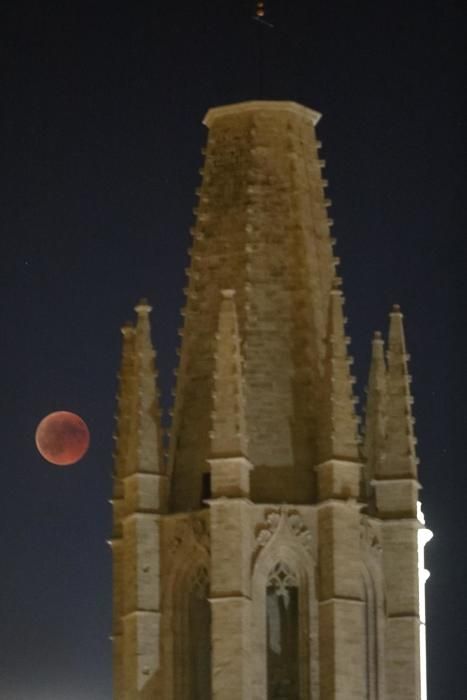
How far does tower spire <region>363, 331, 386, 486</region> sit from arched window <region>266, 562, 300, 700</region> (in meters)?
3.04

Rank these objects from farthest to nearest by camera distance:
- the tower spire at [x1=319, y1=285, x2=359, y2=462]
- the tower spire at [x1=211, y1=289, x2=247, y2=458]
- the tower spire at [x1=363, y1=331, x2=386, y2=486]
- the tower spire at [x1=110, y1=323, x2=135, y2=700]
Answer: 1. the tower spire at [x1=363, y1=331, x2=386, y2=486]
2. the tower spire at [x1=110, y1=323, x2=135, y2=700]
3. the tower spire at [x1=319, y1=285, x2=359, y2=462]
4. the tower spire at [x1=211, y1=289, x2=247, y2=458]

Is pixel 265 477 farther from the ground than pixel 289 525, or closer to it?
farther from the ground

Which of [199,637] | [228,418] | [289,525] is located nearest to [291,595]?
[289,525]

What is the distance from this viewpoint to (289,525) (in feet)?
401

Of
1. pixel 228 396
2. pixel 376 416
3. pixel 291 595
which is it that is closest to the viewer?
pixel 228 396

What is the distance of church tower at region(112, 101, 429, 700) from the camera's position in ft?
400

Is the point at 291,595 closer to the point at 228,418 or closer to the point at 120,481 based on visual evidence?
the point at 228,418

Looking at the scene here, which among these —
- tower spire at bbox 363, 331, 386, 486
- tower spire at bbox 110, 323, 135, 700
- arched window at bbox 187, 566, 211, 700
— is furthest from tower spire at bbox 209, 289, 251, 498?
tower spire at bbox 363, 331, 386, 486

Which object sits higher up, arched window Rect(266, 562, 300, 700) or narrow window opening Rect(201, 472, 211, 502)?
narrow window opening Rect(201, 472, 211, 502)

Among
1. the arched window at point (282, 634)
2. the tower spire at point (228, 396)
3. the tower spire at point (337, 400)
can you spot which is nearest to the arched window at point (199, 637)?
the arched window at point (282, 634)

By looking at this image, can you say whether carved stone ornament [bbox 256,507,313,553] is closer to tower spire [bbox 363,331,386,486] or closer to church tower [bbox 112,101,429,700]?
church tower [bbox 112,101,429,700]

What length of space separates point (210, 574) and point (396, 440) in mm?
5384

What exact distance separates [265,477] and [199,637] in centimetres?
341

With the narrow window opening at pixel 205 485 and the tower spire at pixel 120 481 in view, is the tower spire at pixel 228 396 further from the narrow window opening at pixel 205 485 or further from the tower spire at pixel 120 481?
the tower spire at pixel 120 481
